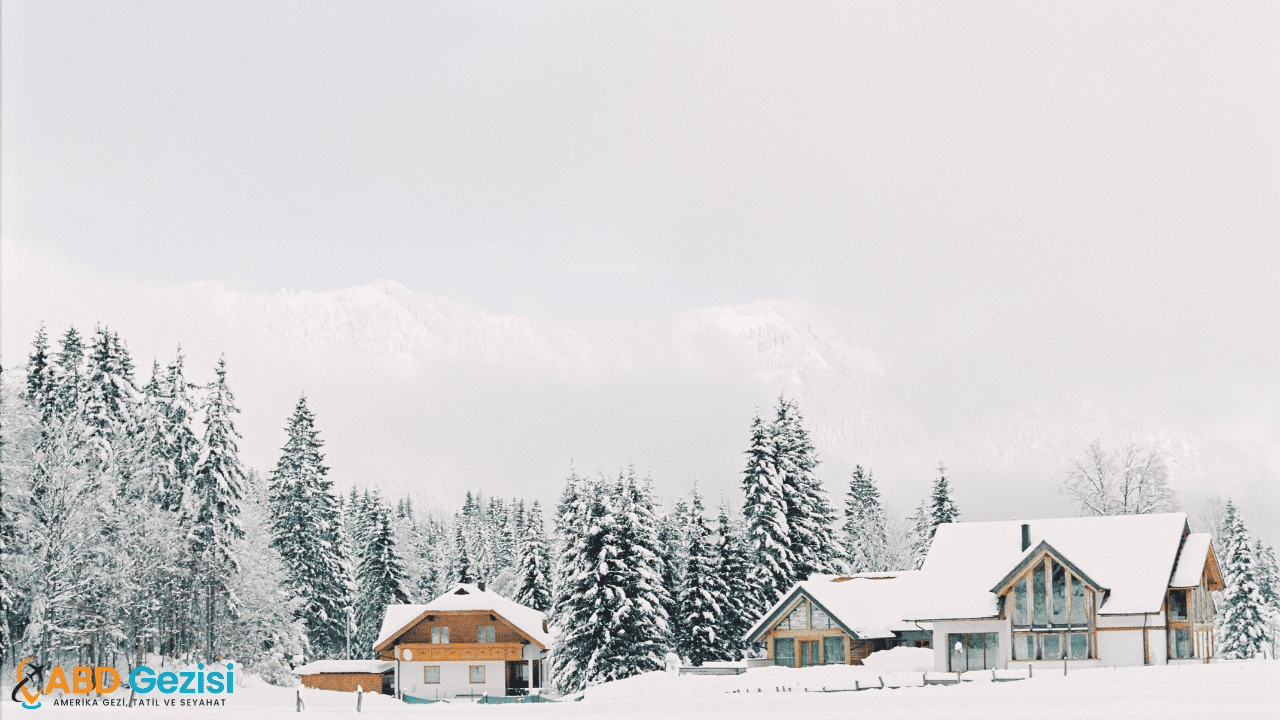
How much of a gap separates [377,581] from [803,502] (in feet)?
102

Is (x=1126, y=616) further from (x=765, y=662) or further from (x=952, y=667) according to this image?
(x=765, y=662)

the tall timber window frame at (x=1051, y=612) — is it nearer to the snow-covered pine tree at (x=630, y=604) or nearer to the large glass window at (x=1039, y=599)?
the large glass window at (x=1039, y=599)

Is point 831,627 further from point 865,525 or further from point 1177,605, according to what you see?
point 865,525

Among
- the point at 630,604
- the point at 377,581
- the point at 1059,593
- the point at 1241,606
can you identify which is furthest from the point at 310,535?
the point at 1241,606

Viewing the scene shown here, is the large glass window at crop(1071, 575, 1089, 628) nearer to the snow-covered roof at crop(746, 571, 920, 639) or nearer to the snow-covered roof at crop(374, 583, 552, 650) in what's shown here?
the snow-covered roof at crop(746, 571, 920, 639)

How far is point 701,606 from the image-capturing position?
62.0 meters

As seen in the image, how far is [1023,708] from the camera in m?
31.5

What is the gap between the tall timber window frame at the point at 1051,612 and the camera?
49094mm

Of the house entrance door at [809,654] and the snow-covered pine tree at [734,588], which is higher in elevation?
the snow-covered pine tree at [734,588]

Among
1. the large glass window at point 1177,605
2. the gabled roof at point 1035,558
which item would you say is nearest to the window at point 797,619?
the gabled roof at point 1035,558

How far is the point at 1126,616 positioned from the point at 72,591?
139 ft

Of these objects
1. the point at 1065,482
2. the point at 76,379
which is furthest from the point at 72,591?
the point at 1065,482

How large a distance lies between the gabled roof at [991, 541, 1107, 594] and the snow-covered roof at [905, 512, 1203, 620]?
0.16 metres

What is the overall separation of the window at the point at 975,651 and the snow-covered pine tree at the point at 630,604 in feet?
45.9
